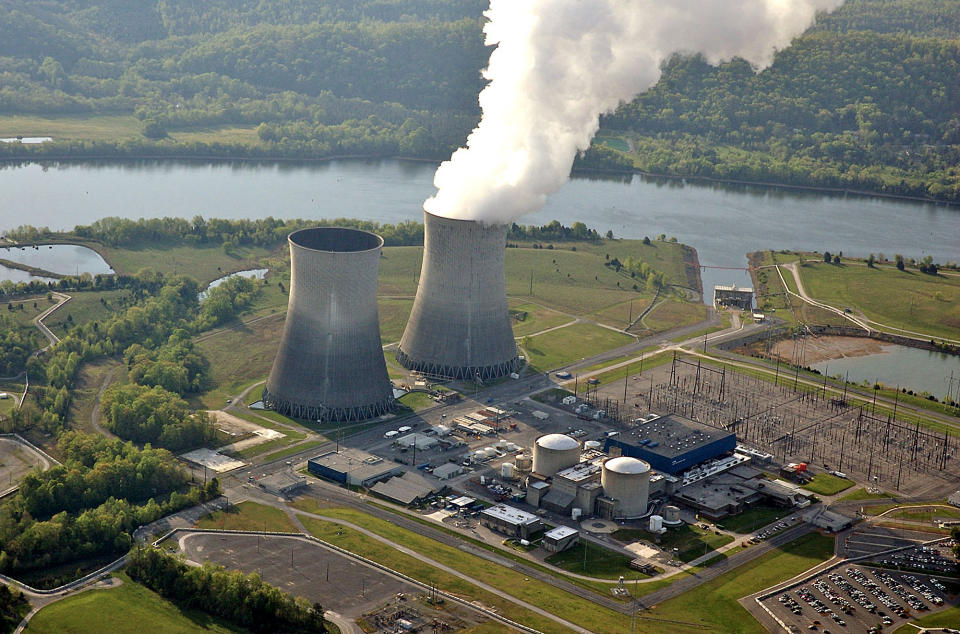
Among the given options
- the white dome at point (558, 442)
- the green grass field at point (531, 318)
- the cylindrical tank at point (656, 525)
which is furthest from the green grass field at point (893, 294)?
the cylindrical tank at point (656, 525)


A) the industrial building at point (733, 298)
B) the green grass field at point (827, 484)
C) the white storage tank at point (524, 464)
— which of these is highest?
the industrial building at point (733, 298)

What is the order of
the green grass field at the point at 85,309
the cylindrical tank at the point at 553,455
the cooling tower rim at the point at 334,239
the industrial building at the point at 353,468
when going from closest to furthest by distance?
the industrial building at the point at 353,468 < the cylindrical tank at the point at 553,455 < the cooling tower rim at the point at 334,239 < the green grass field at the point at 85,309

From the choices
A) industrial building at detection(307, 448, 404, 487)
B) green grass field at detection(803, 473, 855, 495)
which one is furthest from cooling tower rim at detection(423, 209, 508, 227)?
green grass field at detection(803, 473, 855, 495)

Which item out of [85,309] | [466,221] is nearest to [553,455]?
[466,221]

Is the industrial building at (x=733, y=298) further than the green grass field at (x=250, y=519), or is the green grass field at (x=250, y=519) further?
the industrial building at (x=733, y=298)

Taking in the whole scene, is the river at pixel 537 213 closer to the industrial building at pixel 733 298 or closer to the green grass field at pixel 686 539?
the industrial building at pixel 733 298

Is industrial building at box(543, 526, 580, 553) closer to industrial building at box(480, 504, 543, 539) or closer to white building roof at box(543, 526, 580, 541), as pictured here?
white building roof at box(543, 526, 580, 541)

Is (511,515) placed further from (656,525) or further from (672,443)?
(672,443)
